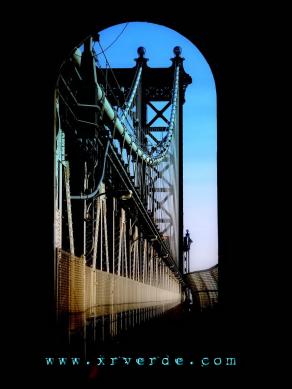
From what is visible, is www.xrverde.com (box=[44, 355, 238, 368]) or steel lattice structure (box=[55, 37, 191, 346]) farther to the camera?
steel lattice structure (box=[55, 37, 191, 346])

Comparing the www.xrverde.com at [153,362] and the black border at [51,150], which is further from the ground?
the black border at [51,150]

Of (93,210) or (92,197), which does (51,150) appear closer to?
(92,197)

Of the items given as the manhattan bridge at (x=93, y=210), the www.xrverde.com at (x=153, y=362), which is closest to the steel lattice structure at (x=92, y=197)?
the manhattan bridge at (x=93, y=210)

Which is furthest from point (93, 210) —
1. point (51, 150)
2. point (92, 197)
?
point (51, 150)

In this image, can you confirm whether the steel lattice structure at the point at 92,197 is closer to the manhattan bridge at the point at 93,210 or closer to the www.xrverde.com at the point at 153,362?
the manhattan bridge at the point at 93,210

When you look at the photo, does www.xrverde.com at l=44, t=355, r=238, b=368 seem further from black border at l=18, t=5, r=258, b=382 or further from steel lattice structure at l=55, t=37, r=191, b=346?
steel lattice structure at l=55, t=37, r=191, b=346

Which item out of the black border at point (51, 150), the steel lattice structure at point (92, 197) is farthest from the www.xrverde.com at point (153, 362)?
the steel lattice structure at point (92, 197)

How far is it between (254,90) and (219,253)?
1.11 meters

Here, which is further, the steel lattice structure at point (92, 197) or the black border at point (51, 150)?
the steel lattice structure at point (92, 197)

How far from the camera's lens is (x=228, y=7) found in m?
4.71

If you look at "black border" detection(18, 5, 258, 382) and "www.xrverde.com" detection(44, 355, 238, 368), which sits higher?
"black border" detection(18, 5, 258, 382)

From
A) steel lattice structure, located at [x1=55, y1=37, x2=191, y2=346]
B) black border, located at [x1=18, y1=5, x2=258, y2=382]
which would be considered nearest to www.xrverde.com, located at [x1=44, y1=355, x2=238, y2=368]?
black border, located at [x1=18, y1=5, x2=258, y2=382]

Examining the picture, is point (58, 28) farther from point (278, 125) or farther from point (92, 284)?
point (92, 284)

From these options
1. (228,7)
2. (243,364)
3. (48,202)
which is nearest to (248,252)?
(243,364)
